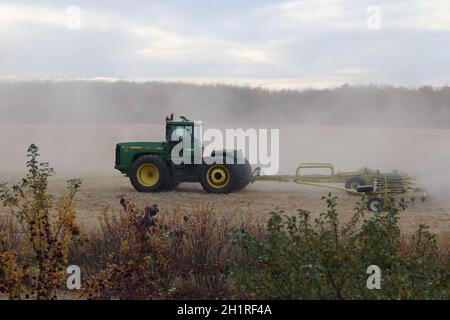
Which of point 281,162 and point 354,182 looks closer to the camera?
point 354,182

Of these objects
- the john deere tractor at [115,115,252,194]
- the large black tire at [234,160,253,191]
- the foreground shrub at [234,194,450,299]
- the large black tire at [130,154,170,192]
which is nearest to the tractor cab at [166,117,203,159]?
the john deere tractor at [115,115,252,194]

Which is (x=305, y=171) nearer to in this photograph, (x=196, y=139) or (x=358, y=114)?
(x=196, y=139)

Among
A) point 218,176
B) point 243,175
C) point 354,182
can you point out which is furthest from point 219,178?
point 354,182

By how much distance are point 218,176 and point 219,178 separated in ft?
0.19

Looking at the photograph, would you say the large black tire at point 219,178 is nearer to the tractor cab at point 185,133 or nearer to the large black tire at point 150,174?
the tractor cab at point 185,133

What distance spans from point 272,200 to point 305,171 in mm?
10936

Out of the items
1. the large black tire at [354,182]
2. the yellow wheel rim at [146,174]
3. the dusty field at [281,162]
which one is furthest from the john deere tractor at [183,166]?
the large black tire at [354,182]

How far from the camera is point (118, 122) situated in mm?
48438

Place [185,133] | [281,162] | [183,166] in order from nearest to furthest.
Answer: [185,133] → [183,166] → [281,162]

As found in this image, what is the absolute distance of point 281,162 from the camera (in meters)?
29.7

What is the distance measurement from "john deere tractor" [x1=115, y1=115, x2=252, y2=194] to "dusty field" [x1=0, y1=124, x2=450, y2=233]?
37 centimetres

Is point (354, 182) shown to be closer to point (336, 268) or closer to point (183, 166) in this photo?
point (183, 166)

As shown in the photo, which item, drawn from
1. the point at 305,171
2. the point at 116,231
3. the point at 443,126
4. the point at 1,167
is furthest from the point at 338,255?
the point at 443,126

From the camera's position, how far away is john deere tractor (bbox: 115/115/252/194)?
17.4 meters
